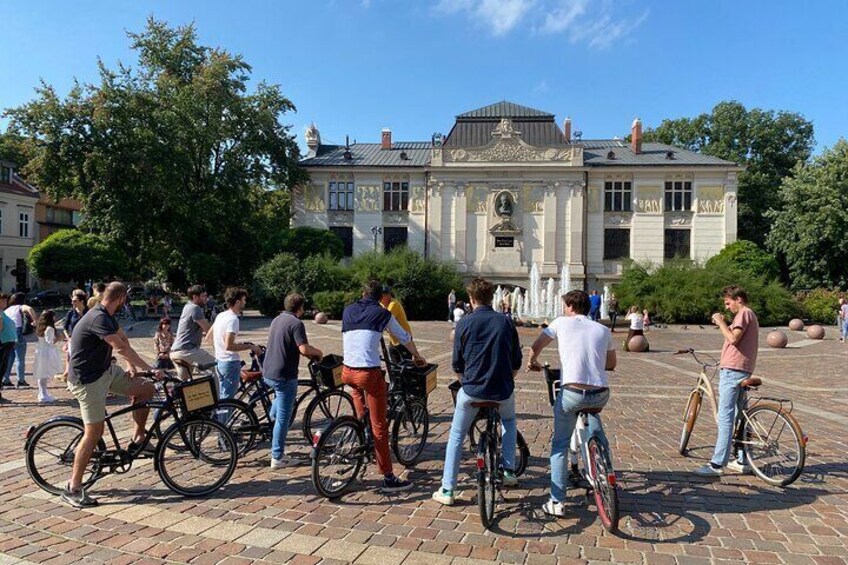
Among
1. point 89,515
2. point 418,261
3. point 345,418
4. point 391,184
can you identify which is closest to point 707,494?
point 345,418

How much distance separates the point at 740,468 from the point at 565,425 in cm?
266

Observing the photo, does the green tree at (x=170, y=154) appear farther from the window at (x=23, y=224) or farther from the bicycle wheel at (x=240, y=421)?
the bicycle wheel at (x=240, y=421)

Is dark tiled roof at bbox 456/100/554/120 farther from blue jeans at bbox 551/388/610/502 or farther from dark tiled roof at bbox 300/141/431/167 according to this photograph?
blue jeans at bbox 551/388/610/502

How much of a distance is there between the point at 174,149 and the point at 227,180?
172 inches

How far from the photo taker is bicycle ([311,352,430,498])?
5066 millimetres

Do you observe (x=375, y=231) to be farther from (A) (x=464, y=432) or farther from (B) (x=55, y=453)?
(A) (x=464, y=432)

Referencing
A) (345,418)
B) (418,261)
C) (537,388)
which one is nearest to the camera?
(345,418)

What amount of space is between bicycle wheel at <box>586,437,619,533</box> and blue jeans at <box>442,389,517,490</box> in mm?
759

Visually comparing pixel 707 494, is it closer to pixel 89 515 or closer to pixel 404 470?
pixel 404 470

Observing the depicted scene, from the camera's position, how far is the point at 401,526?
456 cm

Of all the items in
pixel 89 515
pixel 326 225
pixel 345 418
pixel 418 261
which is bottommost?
pixel 89 515

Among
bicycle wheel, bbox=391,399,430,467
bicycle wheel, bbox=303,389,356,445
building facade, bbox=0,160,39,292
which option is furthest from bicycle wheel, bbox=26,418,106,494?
building facade, bbox=0,160,39,292

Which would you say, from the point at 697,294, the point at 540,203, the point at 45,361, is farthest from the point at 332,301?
the point at 45,361

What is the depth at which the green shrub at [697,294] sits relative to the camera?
29.8 metres
